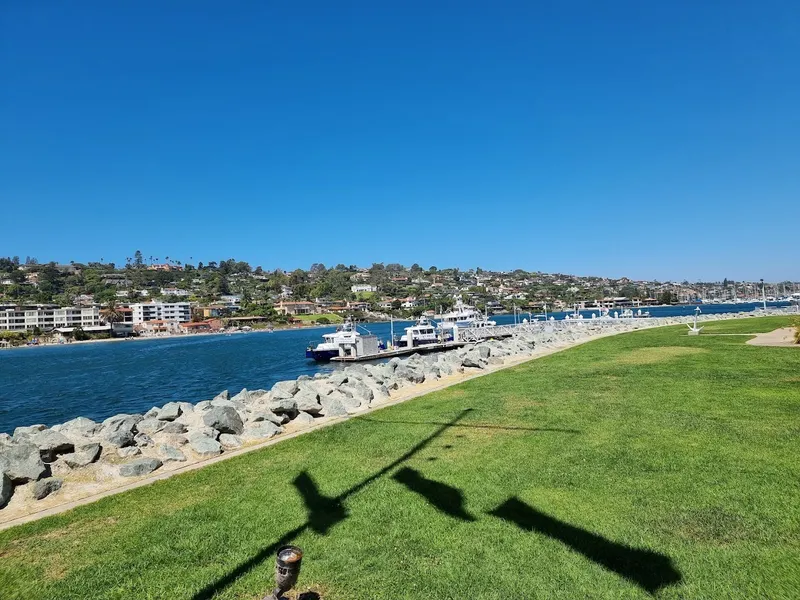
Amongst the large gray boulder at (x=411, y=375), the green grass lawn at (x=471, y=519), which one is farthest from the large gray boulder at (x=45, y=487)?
the large gray boulder at (x=411, y=375)

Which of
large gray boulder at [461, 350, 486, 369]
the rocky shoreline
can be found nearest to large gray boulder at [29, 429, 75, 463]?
the rocky shoreline

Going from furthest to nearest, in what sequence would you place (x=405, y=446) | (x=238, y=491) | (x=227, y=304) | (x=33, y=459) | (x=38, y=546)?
(x=227, y=304)
(x=405, y=446)
(x=33, y=459)
(x=238, y=491)
(x=38, y=546)

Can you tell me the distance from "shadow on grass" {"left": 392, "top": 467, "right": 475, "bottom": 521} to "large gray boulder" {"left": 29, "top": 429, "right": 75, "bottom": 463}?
17.5ft

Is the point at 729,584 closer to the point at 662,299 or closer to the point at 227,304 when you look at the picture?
the point at 227,304

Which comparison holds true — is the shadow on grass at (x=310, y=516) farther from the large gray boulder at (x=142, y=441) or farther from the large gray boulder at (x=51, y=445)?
the large gray boulder at (x=51, y=445)

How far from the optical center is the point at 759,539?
147 inches

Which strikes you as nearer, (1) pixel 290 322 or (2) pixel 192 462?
(2) pixel 192 462

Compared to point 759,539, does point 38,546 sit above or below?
below

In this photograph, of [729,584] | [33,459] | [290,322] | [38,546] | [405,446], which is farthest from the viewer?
[290,322]

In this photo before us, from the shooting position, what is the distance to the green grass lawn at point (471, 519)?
3.48 meters

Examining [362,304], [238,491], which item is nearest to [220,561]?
[238,491]

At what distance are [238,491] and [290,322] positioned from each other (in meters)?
147

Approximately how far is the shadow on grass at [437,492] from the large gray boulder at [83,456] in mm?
4610

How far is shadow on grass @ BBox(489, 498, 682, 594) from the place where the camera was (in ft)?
11.0
